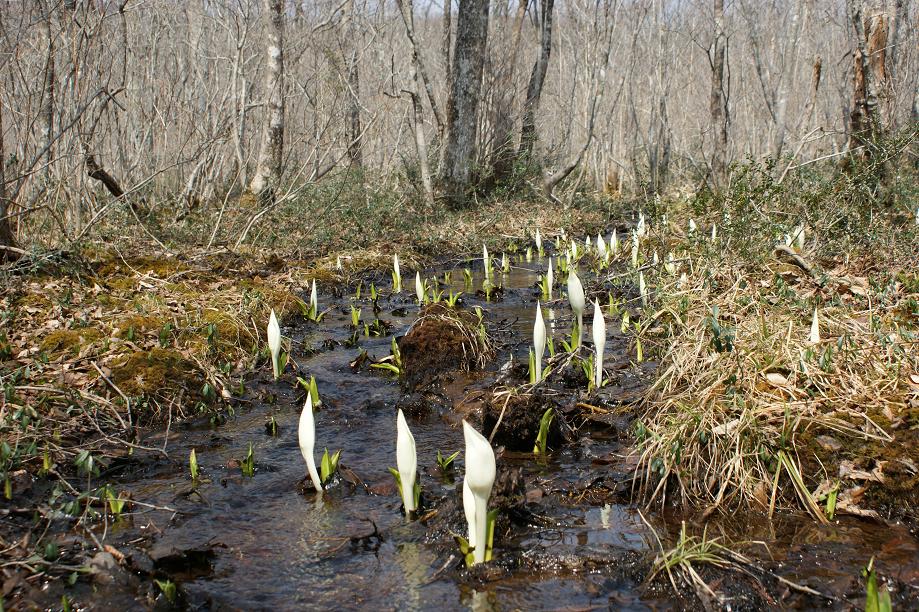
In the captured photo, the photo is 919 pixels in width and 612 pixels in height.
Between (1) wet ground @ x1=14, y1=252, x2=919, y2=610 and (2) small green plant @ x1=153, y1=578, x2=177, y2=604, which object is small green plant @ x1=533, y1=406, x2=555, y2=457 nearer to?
(1) wet ground @ x1=14, y1=252, x2=919, y2=610

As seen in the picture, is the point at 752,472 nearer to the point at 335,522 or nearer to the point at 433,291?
the point at 335,522

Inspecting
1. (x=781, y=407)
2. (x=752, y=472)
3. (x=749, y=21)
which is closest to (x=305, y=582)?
(x=752, y=472)

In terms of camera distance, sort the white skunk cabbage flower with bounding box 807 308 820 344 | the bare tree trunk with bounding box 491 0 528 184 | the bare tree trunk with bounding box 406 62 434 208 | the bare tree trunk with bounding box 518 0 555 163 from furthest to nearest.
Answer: the bare tree trunk with bounding box 518 0 555 163
the bare tree trunk with bounding box 491 0 528 184
the bare tree trunk with bounding box 406 62 434 208
the white skunk cabbage flower with bounding box 807 308 820 344

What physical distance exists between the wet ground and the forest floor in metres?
0.14

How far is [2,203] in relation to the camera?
6281 millimetres

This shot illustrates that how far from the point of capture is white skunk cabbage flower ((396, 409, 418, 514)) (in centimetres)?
286

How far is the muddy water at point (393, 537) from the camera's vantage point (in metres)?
2.63

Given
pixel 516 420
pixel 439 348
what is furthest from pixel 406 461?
pixel 439 348

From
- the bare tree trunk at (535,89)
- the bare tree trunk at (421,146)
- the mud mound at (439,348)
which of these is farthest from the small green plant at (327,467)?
the bare tree trunk at (535,89)

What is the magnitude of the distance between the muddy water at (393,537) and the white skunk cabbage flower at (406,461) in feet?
0.37

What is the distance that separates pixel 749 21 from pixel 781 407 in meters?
18.3

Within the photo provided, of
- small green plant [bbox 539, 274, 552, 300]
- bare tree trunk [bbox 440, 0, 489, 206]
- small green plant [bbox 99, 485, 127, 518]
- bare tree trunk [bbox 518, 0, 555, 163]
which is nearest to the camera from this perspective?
small green plant [bbox 99, 485, 127, 518]

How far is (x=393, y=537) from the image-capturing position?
10.0 ft

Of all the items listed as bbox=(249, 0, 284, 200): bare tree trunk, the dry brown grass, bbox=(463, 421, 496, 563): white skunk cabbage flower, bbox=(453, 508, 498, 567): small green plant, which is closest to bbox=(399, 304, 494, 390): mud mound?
the dry brown grass
